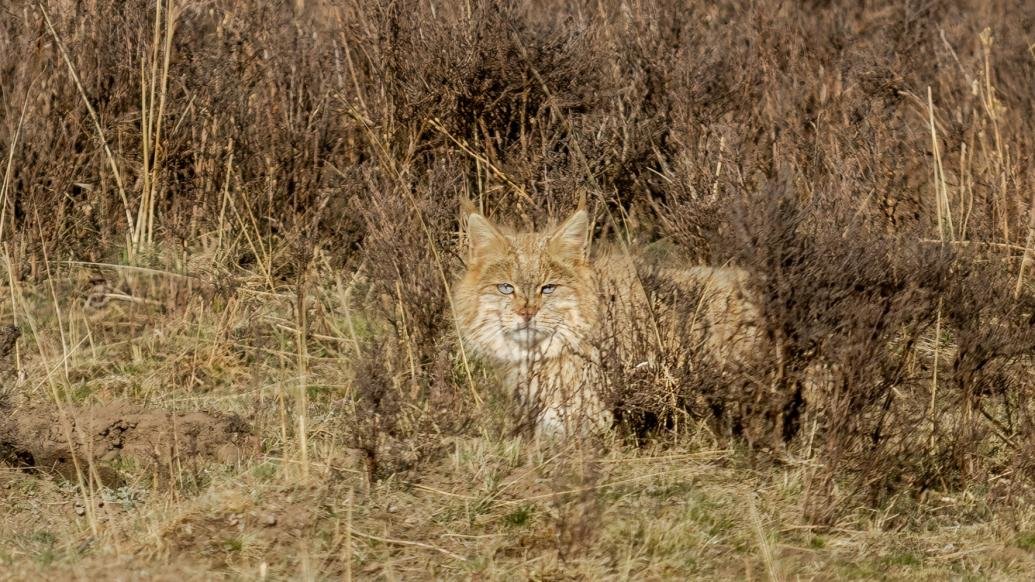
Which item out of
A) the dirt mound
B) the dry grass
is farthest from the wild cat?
the dirt mound

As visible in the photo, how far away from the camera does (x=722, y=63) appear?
257 inches

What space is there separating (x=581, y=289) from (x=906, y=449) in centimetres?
136

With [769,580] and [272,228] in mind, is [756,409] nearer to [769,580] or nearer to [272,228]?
[769,580]

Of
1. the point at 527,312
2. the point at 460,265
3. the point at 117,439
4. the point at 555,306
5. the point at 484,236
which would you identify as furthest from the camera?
the point at 460,265

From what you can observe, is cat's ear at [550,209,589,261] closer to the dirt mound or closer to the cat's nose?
the cat's nose

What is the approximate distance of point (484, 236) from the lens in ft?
16.0

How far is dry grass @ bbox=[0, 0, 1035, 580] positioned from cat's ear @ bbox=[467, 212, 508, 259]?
20 centimetres

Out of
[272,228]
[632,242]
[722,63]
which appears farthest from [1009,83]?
[272,228]

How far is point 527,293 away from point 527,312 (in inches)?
3.8

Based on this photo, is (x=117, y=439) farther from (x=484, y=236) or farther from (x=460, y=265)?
(x=460, y=265)

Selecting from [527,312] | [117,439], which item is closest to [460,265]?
[527,312]

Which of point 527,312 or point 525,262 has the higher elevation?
point 525,262

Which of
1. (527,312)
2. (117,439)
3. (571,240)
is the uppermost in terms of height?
(571,240)

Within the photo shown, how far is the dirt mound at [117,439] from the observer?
4219 millimetres
